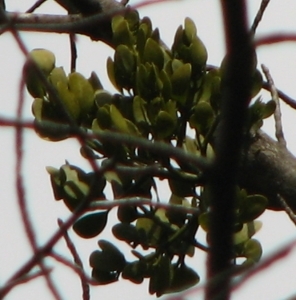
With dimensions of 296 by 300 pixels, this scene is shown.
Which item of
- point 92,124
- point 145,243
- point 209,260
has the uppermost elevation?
point 92,124

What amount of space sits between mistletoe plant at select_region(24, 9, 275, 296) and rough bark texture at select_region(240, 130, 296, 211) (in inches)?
2.7

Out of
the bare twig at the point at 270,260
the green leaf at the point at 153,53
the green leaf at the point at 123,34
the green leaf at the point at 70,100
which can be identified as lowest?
the bare twig at the point at 270,260

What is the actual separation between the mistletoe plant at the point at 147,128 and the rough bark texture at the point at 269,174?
0.22 ft

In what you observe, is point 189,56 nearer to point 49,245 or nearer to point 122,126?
point 122,126

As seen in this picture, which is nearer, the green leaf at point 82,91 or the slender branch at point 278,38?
the slender branch at point 278,38

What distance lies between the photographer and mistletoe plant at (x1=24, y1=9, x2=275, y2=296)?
3.33 feet

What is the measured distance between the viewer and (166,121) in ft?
3.28

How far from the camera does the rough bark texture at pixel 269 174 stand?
1124mm

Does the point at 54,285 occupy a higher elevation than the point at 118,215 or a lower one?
lower

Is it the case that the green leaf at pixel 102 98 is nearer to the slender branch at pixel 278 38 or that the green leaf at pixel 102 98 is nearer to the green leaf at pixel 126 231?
the green leaf at pixel 126 231

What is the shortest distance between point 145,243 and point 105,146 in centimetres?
16

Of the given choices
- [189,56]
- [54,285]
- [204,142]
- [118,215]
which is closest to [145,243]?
[118,215]

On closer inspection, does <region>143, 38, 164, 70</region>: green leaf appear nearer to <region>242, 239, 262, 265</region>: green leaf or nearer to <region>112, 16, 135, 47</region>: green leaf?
<region>112, 16, 135, 47</region>: green leaf

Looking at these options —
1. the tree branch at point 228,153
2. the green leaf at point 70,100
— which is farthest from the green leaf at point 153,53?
the tree branch at point 228,153
